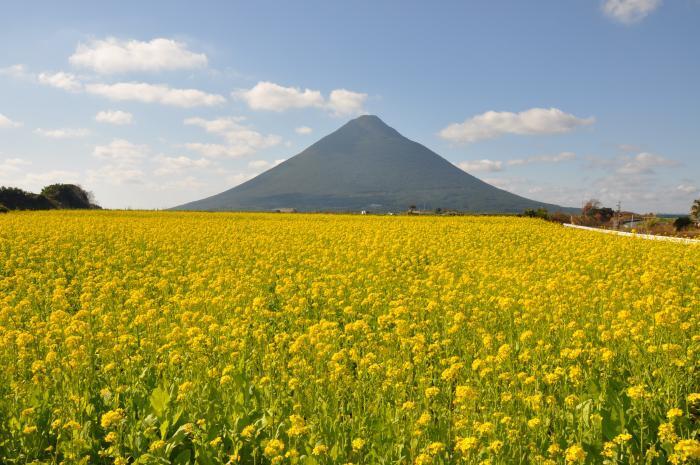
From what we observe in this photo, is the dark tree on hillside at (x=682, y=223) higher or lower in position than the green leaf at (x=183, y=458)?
higher

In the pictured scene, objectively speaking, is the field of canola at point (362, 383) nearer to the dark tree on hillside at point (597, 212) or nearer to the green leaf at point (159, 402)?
the green leaf at point (159, 402)

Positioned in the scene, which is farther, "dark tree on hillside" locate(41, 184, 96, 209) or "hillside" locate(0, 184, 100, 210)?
"dark tree on hillside" locate(41, 184, 96, 209)

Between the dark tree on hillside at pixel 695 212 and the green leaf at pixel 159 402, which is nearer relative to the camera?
the green leaf at pixel 159 402

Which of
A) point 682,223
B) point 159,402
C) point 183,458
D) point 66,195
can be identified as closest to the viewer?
point 183,458

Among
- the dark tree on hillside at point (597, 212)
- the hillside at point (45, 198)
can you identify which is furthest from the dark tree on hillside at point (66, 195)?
the dark tree on hillside at point (597, 212)

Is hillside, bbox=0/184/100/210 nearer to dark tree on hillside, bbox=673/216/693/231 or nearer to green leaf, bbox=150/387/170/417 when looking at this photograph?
green leaf, bbox=150/387/170/417

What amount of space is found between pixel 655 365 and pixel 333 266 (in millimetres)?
9519

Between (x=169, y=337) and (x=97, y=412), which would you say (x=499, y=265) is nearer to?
(x=169, y=337)

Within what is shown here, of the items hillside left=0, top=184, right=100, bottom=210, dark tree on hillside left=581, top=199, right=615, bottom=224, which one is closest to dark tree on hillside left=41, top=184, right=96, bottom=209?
hillside left=0, top=184, right=100, bottom=210

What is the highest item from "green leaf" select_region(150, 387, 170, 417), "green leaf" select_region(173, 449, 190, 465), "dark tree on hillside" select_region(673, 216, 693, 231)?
"dark tree on hillside" select_region(673, 216, 693, 231)

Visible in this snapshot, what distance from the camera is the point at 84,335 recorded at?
7.01 meters

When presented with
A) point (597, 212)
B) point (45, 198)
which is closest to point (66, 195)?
point (45, 198)

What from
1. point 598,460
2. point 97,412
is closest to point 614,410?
point 598,460

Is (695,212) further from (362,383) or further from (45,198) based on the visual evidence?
(45,198)
